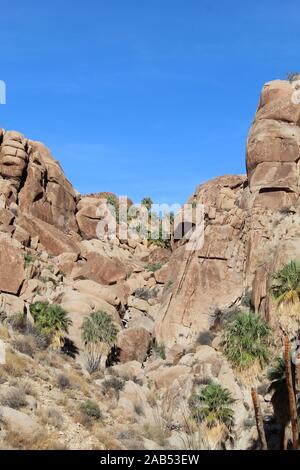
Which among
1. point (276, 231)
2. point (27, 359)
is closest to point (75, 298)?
point (27, 359)

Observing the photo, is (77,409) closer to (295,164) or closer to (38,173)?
(295,164)

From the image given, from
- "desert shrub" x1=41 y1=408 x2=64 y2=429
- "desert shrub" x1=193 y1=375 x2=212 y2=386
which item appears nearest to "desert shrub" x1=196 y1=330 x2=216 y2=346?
"desert shrub" x1=193 y1=375 x2=212 y2=386

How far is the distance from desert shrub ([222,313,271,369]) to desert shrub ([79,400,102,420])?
7236 millimetres

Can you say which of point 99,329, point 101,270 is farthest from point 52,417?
point 101,270

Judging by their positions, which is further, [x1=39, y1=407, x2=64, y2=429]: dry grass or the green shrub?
the green shrub

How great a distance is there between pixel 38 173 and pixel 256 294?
32.7 metres

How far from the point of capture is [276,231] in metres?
42.4

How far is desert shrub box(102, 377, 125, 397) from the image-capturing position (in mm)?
30428

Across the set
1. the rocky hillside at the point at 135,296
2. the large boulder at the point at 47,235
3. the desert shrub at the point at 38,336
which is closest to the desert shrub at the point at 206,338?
the rocky hillside at the point at 135,296

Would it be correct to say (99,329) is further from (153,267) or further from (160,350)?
(153,267)

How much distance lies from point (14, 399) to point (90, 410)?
4239 millimetres

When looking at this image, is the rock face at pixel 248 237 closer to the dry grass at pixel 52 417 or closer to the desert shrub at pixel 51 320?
the desert shrub at pixel 51 320

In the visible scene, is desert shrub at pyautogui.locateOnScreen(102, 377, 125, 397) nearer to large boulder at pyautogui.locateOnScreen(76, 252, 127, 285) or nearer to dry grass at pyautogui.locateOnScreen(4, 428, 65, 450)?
dry grass at pyautogui.locateOnScreen(4, 428, 65, 450)

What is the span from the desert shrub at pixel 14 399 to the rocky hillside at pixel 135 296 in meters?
0.06
